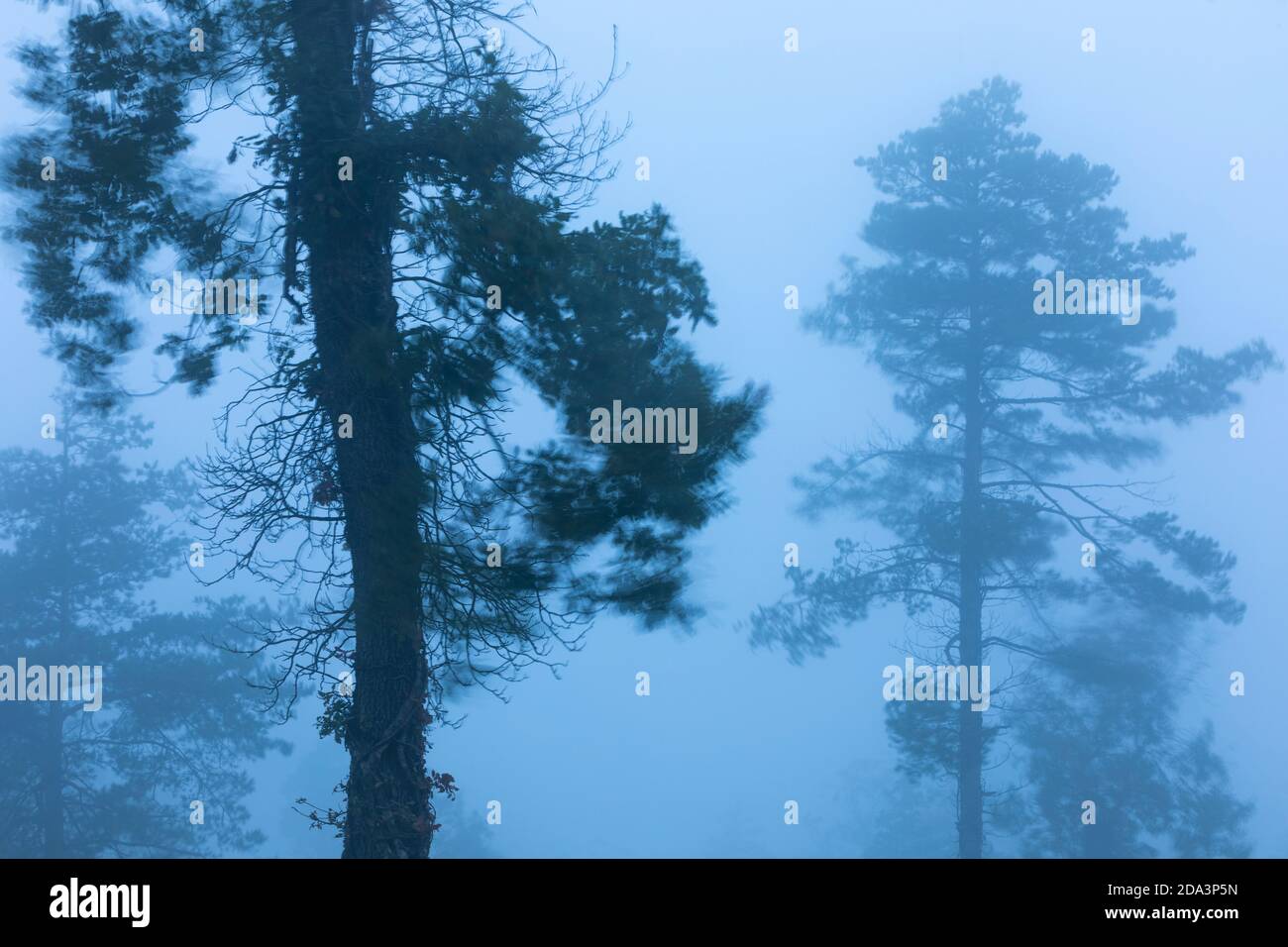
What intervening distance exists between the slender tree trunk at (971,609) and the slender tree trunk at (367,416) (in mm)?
10519

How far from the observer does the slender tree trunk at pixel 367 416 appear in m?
8.08

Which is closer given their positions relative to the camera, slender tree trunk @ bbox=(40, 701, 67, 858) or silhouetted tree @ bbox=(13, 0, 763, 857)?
silhouetted tree @ bbox=(13, 0, 763, 857)

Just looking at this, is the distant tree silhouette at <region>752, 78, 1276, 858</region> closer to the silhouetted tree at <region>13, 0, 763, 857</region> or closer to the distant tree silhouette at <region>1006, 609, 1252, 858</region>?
the distant tree silhouette at <region>1006, 609, 1252, 858</region>

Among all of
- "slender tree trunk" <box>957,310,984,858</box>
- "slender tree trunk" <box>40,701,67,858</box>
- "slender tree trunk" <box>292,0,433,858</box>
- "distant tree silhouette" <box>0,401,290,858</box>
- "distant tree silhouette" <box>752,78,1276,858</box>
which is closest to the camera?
"slender tree trunk" <box>292,0,433,858</box>

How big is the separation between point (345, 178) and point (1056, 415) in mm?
14828

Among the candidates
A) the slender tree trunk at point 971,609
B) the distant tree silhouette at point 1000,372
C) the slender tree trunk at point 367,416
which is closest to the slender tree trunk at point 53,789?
the distant tree silhouette at point 1000,372

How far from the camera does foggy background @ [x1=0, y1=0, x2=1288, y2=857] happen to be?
149 feet

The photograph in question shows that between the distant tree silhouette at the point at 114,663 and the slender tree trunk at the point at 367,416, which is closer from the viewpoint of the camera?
the slender tree trunk at the point at 367,416

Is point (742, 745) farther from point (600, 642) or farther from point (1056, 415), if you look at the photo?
point (1056, 415)

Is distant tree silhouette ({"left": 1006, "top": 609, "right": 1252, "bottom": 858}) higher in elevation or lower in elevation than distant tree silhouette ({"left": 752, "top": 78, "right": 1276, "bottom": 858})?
lower

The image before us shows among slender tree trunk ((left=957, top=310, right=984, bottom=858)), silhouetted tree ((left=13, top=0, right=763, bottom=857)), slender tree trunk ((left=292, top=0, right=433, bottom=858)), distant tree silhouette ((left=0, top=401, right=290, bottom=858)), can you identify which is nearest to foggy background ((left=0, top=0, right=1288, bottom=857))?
silhouetted tree ((left=13, top=0, right=763, bottom=857))

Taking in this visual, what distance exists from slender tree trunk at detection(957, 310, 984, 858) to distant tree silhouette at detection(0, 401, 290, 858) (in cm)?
1386

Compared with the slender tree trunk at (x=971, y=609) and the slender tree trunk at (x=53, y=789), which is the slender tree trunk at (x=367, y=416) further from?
the slender tree trunk at (x=53, y=789)
